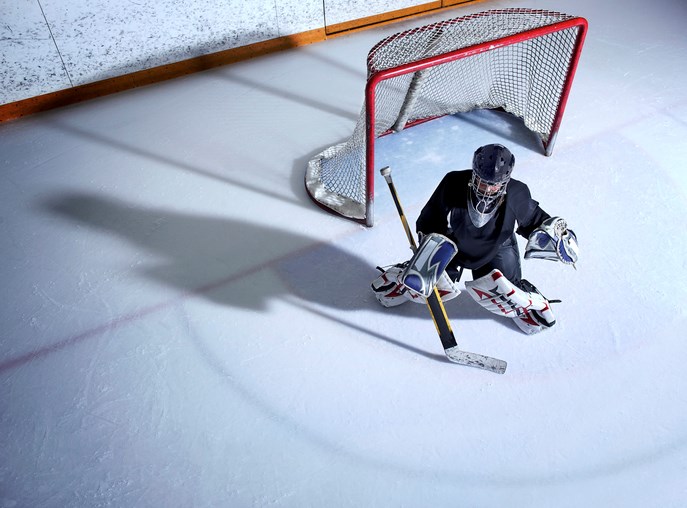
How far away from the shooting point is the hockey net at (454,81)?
109 inches

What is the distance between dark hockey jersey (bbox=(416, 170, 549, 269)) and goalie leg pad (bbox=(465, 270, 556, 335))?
121mm

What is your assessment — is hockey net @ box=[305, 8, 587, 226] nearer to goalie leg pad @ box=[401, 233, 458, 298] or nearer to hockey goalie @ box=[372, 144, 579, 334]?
hockey goalie @ box=[372, 144, 579, 334]

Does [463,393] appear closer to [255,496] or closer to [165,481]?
[255,496]

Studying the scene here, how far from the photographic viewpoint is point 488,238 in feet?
7.26

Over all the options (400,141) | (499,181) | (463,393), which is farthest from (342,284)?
(400,141)

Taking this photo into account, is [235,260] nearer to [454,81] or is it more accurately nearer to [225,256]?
[225,256]

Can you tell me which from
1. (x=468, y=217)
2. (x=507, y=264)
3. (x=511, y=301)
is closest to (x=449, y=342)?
(x=511, y=301)

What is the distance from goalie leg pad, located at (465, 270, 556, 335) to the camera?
2217 mm

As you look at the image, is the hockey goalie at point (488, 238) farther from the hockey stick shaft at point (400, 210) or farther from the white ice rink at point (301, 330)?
the white ice rink at point (301, 330)

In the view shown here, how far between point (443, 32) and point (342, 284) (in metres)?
1.41

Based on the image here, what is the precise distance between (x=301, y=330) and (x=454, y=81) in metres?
2.17

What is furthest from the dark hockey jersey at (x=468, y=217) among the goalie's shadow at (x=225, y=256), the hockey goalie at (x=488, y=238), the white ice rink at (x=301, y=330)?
the goalie's shadow at (x=225, y=256)

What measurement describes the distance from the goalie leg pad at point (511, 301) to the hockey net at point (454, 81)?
87cm

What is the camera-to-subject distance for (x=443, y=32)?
292 centimetres
